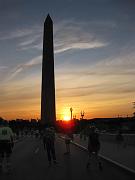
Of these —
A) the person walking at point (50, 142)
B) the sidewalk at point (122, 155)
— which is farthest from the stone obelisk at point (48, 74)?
the person walking at point (50, 142)

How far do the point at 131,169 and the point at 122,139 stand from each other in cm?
1609

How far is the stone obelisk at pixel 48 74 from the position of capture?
71438 mm

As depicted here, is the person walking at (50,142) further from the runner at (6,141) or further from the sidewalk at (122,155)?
the runner at (6,141)

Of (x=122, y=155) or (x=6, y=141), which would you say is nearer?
(x=6, y=141)

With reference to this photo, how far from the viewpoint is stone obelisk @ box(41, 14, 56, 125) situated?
71.4m

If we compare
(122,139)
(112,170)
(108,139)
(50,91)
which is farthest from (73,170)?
(50,91)

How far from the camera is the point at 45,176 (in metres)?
14.4

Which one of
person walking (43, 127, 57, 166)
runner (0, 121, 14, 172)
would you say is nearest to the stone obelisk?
person walking (43, 127, 57, 166)

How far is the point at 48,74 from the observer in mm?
72125

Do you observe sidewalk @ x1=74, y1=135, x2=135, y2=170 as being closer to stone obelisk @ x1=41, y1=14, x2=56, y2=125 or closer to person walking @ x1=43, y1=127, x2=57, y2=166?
person walking @ x1=43, y1=127, x2=57, y2=166

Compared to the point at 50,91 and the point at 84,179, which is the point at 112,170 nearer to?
the point at 84,179

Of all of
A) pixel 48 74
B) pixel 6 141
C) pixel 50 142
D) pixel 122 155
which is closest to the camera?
pixel 6 141

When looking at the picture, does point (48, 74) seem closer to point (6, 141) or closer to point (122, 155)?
point (122, 155)

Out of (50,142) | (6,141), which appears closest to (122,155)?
(50,142)
